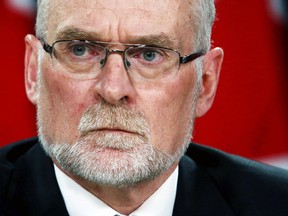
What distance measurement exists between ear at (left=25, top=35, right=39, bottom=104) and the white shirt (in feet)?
0.74

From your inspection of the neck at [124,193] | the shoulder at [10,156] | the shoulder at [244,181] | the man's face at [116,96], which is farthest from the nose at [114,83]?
the shoulder at [244,181]

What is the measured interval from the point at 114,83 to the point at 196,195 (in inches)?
22.6

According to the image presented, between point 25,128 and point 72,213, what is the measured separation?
1.01 metres

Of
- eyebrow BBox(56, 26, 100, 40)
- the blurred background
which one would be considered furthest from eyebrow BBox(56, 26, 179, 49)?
the blurred background

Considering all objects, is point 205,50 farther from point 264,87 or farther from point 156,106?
point 264,87

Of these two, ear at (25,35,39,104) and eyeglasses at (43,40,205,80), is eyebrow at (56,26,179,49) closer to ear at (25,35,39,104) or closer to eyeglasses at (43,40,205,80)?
eyeglasses at (43,40,205,80)

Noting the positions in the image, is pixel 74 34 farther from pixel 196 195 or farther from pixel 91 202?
pixel 196 195

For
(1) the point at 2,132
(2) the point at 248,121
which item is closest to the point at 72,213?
(1) the point at 2,132

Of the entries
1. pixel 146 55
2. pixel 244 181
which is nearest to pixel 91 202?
pixel 146 55

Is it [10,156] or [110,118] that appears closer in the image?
[110,118]

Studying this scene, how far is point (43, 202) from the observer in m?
2.66

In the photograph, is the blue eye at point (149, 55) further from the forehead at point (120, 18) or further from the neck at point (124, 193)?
the neck at point (124, 193)

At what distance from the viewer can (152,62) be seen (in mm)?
2605

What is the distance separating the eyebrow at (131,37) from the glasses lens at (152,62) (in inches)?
0.6
